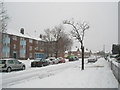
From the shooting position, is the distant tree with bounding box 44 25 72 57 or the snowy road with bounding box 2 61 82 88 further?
the distant tree with bounding box 44 25 72 57

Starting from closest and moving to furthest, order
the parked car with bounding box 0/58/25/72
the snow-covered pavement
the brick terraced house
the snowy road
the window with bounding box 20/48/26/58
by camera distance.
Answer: the snow-covered pavement < the snowy road < the parked car with bounding box 0/58/25/72 < the brick terraced house < the window with bounding box 20/48/26/58

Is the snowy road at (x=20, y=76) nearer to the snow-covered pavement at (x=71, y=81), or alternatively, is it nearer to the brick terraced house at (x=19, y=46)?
the snow-covered pavement at (x=71, y=81)

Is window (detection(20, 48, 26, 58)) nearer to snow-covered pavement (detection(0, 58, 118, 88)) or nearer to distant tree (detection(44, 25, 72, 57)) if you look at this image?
distant tree (detection(44, 25, 72, 57))

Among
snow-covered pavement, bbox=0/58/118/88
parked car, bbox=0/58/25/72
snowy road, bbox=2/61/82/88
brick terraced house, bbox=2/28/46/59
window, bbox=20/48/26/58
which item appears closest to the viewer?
snow-covered pavement, bbox=0/58/118/88

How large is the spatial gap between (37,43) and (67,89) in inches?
2465

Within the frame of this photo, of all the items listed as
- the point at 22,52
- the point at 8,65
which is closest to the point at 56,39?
the point at 22,52

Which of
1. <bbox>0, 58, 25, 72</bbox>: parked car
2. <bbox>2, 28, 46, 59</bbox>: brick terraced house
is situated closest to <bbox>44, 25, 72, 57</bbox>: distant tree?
<bbox>2, 28, 46, 59</bbox>: brick terraced house

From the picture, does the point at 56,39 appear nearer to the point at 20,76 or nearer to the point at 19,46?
the point at 19,46

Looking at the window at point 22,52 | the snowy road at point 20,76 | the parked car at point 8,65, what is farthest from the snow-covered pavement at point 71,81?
the window at point 22,52

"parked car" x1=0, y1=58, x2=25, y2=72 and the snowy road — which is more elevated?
"parked car" x1=0, y1=58, x2=25, y2=72

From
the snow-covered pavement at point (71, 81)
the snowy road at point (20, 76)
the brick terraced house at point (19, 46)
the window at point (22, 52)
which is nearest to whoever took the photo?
the snow-covered pavement at point (71, 81)

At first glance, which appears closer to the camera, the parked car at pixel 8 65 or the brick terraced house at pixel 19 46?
the parked car at pixel 8 65

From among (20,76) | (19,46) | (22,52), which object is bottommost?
(20,76)

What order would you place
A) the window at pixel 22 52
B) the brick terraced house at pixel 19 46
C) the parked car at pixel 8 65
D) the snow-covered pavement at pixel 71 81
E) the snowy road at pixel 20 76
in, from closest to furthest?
1. the snow-covered pavement at pixel 71 81
2. the snowy road at pixel 20 76
3. the parked car at pixel 8 65
4. the brick terraced house at pixel 19 46
5. the window at pixel 22 52
